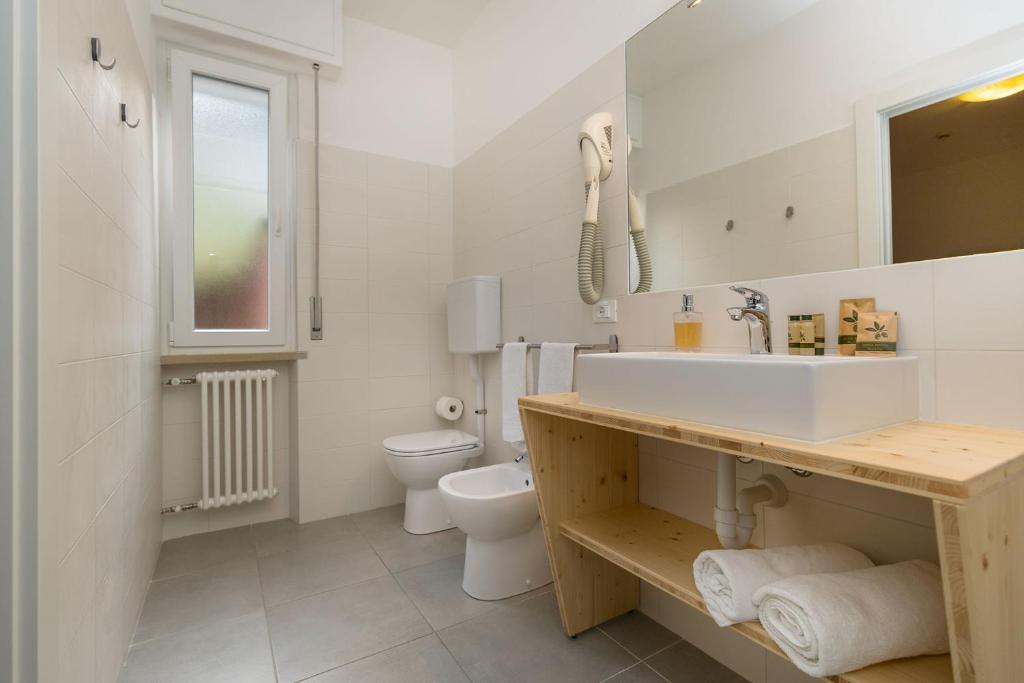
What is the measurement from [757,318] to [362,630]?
61.6 inches

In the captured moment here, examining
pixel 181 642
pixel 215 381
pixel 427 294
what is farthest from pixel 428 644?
pixel 427 294

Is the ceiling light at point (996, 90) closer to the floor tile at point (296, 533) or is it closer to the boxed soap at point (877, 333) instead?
the boxed soap at point (877, 333)

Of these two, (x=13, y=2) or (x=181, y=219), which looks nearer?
(x=13, y=2)

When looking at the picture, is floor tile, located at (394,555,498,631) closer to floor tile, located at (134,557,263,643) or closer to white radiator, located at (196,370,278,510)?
floor tile, located at (134,557,263,643)

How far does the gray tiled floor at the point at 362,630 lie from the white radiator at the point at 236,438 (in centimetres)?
30

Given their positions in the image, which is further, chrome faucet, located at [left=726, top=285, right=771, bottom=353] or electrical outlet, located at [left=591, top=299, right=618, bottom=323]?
electrical outlet, located at [left=591, top=299, right=618, bottom=323]

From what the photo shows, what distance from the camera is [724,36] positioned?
4.80ft

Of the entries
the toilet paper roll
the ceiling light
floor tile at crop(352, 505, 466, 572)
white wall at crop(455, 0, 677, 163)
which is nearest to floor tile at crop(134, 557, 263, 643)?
floor tile at crop(352, 505, 466, 572)

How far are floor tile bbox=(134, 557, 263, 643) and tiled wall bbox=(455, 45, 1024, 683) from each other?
1.22 meters

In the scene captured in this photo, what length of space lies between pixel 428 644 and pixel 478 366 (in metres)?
1.40

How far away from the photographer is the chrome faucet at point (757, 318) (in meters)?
1.23

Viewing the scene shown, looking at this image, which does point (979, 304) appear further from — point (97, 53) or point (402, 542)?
point (402, 542)

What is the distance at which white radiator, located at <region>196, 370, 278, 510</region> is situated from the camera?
7.63 ft

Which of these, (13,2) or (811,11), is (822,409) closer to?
(811,11)
